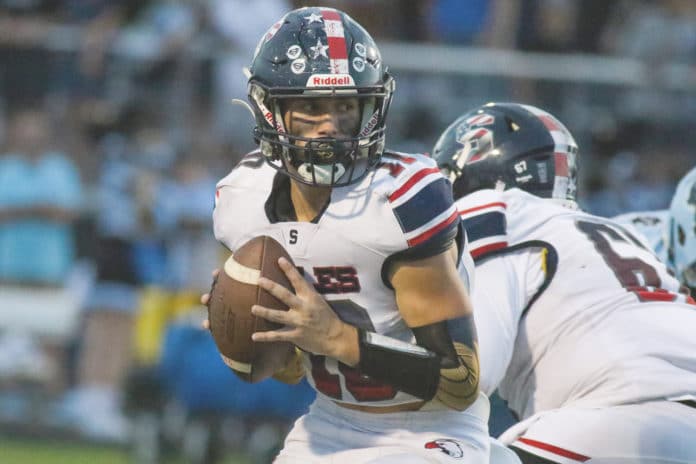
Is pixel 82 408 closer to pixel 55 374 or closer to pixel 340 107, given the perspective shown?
pixel 55 374

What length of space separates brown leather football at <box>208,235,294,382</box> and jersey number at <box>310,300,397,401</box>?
14 centimetres

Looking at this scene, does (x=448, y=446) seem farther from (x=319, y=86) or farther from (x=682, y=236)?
(x=682, y=236)

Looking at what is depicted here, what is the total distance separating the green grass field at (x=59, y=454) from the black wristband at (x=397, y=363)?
515 cm

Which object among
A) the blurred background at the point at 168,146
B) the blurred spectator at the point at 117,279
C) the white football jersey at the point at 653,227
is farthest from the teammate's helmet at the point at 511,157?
the blurred spectator at the point at 117,279

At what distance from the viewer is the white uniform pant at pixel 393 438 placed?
3477 millimetres

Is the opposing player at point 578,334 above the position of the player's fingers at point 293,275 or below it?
below

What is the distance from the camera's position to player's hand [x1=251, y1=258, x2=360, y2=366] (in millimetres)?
3289

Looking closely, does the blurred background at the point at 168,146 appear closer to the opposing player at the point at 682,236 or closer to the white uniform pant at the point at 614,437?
the opposing player at the point at 682,236

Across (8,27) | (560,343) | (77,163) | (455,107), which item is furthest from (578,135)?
(560,343)

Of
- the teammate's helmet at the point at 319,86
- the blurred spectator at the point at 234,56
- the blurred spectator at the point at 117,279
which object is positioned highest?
the teammate's helmet at the point at 319,86

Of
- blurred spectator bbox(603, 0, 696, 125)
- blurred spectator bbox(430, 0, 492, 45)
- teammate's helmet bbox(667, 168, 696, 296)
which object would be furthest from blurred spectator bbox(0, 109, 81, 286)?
teammate's helmet bbox(667, 168, 696, 296)

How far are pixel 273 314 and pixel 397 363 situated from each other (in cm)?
34

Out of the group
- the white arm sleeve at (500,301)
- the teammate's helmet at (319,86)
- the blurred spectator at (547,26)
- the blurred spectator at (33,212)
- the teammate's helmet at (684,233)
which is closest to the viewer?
the teammate's helmet at (319,86)

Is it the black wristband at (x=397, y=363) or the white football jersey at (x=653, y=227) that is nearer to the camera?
the black wristband at (x=397, y=363)
